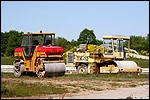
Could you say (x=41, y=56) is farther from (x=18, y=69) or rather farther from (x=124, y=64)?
(x=124, y=64)

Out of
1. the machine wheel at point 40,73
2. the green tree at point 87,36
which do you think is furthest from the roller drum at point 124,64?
the green tree at point 87,36

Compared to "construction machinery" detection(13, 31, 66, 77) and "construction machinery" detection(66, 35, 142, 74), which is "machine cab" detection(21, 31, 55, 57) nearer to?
"construction machinery" detection(13, 31, 66, 77)

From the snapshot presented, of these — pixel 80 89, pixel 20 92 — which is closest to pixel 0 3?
pixel 20 92

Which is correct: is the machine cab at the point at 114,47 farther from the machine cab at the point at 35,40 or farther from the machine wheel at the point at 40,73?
the machine wheel at the point at 40,73

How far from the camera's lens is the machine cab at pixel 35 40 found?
2717 centimetres

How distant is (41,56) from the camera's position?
2647 centimetres

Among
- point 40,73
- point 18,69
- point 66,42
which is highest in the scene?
point 66,42

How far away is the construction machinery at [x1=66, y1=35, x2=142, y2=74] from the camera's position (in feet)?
103

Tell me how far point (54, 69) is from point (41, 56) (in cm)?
124

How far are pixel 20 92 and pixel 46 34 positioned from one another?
11.2 metres

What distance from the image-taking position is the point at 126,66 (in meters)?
30.9

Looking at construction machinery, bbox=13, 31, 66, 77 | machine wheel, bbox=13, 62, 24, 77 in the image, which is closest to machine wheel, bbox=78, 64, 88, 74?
construction machinery, bbox=13, 31, 66, 77

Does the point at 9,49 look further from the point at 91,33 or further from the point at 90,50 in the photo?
the point at 90,50

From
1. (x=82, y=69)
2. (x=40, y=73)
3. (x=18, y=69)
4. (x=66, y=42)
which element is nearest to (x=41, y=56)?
(x=40, y=73)
